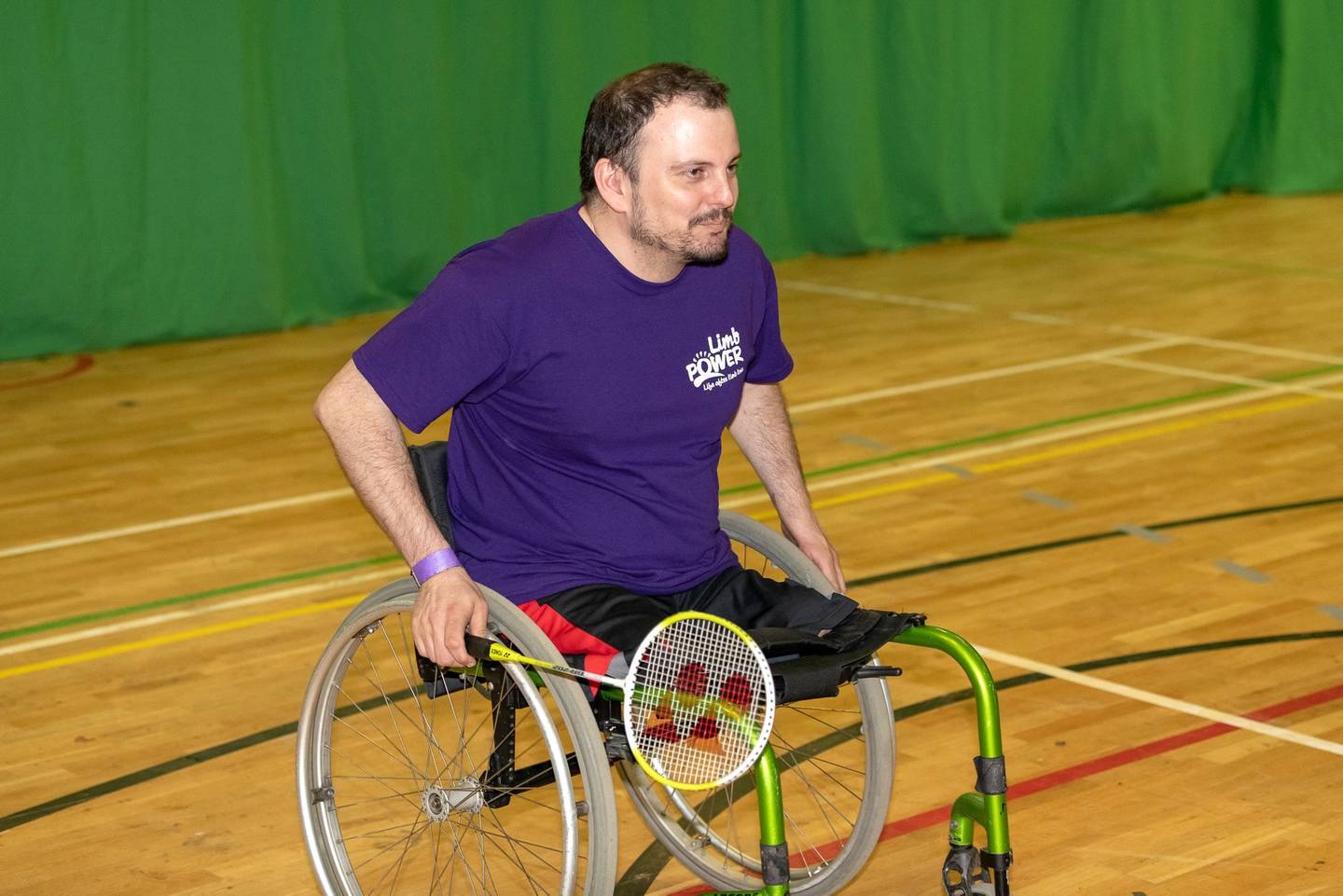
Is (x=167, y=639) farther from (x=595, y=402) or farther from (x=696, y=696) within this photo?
(x=696, y=696)

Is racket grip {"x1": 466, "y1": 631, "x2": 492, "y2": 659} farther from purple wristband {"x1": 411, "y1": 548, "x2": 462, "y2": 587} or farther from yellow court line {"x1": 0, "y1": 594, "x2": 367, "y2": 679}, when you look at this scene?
yellow court line {"x1": 0, "y1": 594, "x2": 367, "y2": 679}

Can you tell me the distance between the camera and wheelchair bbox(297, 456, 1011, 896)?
1969 mm

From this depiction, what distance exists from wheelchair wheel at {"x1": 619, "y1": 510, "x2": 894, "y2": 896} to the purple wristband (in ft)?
1.45

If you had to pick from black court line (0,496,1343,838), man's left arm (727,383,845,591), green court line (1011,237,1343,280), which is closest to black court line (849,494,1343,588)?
black court line (0,496,1343,838)

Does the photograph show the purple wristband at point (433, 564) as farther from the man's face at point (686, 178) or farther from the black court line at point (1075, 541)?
the black court line at point (1075, 541)

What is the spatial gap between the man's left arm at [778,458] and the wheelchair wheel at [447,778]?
41 cm

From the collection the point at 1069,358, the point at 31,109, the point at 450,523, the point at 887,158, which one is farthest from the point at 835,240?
the point at 450,523

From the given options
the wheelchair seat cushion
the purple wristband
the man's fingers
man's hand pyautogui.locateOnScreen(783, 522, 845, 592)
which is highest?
the purple wristband

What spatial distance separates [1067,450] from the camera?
4.81m

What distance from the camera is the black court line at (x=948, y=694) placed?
287 centimetres

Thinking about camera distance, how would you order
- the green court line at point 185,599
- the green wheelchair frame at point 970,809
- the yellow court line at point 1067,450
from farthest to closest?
the yellow court line at point 1067,450 < the green court line at point 185,599 < the green wheelchair frame at point 970,809

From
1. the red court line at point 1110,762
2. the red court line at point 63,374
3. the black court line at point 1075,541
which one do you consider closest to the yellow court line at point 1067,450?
the black court line at point 1075,541

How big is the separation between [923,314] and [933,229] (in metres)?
1.61

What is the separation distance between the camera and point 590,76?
23.9 feet
